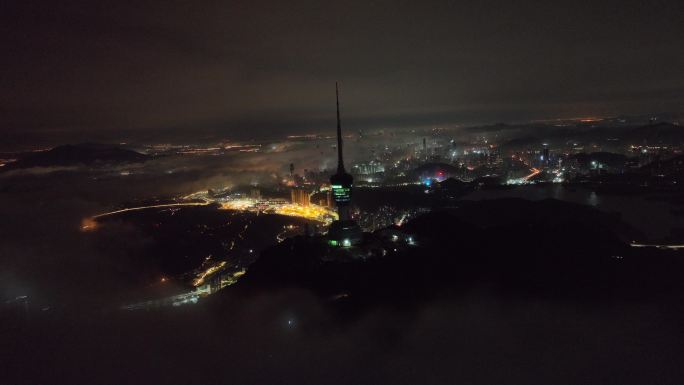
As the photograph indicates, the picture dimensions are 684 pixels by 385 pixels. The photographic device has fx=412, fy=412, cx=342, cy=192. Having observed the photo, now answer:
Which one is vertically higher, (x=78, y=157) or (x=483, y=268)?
(x=78, y=157)

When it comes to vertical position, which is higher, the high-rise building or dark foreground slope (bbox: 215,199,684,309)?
dark foreground slope (bbox: 215,199,684,309)

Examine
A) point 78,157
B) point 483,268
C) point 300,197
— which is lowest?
point 300,197

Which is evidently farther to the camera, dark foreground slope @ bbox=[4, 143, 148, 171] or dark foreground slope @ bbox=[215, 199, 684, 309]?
dark foreground slope @ bbox=[4, 143, 148, 171]

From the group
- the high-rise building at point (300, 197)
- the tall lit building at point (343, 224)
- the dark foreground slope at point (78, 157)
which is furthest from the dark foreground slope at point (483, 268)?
the high-rise building at point (300, 197)

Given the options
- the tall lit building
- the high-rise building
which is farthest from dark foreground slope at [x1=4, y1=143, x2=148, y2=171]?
the tall lit building

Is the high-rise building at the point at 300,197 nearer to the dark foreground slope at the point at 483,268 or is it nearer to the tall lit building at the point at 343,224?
the tall lit building at the point at 343,224

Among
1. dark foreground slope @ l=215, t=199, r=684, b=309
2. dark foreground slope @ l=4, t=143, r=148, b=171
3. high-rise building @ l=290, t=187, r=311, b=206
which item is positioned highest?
dark foreground slope @ l=4, t=143, r=148, b=171

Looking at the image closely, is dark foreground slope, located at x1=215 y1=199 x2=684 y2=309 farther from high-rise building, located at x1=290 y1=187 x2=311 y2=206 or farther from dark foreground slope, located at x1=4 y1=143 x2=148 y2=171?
high-rise building, located at x1=290 y1=187 x2=311 y2=206

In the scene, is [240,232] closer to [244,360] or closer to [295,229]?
[295,229]

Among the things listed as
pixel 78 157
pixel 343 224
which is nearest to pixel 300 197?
pixel 343 224

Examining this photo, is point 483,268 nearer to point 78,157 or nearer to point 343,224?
point 343,224

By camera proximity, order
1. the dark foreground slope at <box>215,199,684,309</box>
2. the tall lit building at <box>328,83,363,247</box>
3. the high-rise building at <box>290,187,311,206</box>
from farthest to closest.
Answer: the high-rise building at <box>290,187,311,206</box>, the tall lit building at <box>328,83,363,247</box>, the dark foreground slope at <box>215,199,684,309</box>

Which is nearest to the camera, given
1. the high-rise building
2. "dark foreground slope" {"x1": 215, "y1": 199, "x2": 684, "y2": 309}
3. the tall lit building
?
"dark foreground slope" {"x1": 215, "y1": 199, "x2": 684, "y2": 309}

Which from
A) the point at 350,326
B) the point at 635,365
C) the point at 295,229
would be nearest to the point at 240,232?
the point at 295,229
